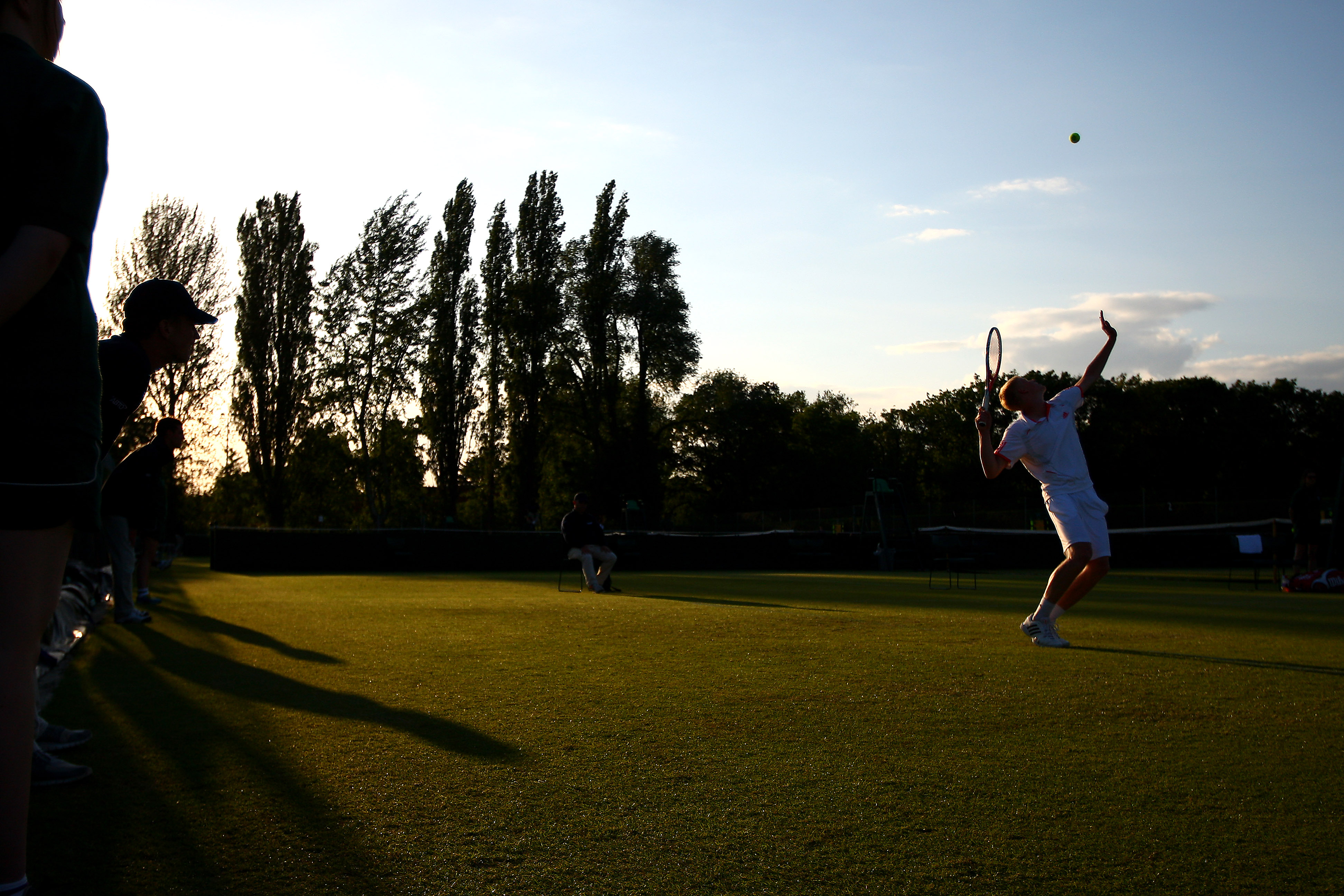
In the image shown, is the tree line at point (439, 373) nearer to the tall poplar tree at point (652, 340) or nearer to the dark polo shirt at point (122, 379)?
the tall poplar tree at point (652, 340)

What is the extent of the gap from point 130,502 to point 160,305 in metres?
6.48

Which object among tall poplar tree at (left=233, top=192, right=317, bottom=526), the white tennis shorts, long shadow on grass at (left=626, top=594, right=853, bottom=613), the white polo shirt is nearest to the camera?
the white tennis shorts

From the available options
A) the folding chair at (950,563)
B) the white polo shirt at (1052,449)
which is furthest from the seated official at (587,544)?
the white polo shirt at (1052,449)

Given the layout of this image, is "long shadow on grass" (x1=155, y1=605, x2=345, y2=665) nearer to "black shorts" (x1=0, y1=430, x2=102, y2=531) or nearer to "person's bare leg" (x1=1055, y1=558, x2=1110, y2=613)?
"black shorts" (x1=0, y1=430, x2=102, y2=531)

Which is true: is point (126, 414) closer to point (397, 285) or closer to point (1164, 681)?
point (1164, 681)

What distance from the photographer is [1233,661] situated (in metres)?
5.84

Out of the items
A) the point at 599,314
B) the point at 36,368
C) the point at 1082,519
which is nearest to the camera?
the point at 36,368

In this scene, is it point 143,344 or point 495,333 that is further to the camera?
point 495,333

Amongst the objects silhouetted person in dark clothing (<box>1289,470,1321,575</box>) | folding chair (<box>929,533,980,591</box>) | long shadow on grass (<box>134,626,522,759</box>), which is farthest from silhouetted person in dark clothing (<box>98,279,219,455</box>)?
silhouetted person in dark clothing (<box>1289,470,1321,575</box>)

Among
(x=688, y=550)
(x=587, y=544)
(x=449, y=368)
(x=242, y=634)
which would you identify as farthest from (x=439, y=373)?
(x=242, y=634)

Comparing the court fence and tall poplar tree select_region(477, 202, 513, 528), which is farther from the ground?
tall poplar tree select_region(477, 202, 513, 528)

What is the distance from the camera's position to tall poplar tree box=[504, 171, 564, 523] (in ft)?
141

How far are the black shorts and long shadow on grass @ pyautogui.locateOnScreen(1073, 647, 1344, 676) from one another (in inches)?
225

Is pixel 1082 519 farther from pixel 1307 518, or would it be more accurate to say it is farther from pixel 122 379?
pixel 1307 518
